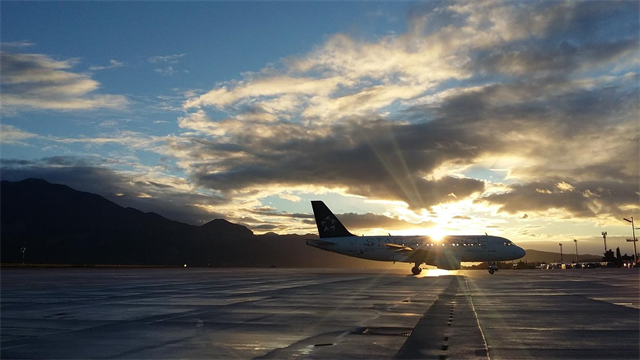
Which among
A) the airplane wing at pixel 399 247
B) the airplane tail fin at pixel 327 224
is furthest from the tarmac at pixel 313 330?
the airplane tail fin at pixel 327 224

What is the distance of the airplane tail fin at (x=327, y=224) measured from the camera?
77.8m

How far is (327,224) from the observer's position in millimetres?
78750

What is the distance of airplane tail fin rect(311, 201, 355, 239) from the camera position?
7781 centimetres

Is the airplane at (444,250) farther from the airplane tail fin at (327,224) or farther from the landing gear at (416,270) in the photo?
the airplane tail fin at (327,224)

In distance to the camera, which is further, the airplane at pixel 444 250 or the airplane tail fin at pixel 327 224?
the airplane tail fin at pixel 327 224

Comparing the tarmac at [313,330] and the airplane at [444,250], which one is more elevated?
the airplane at [444,250]

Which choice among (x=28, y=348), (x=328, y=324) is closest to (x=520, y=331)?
(x=328, y=324)

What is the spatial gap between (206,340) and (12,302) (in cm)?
1134

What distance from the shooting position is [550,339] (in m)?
9.98

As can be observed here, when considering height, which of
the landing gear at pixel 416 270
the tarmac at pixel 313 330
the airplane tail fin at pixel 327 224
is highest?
the airplane tail fin at pixel 327 224

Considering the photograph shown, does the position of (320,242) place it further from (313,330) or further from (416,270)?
(313,330)

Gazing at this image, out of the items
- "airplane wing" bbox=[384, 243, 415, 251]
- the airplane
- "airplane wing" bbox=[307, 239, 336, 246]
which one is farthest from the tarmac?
"airplane wing" bbox=[307, 239, 336, 246]

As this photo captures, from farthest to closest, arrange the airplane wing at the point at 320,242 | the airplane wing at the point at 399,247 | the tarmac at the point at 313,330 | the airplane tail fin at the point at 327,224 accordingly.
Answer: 1. the airplane tail fin at the point at 327,224
2. the airplane wing at the point at 320,242
3. the airplane wing at the point at 399,247
4. the tarmac at the point at 313,330

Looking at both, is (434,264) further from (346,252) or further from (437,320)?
(437,320)
